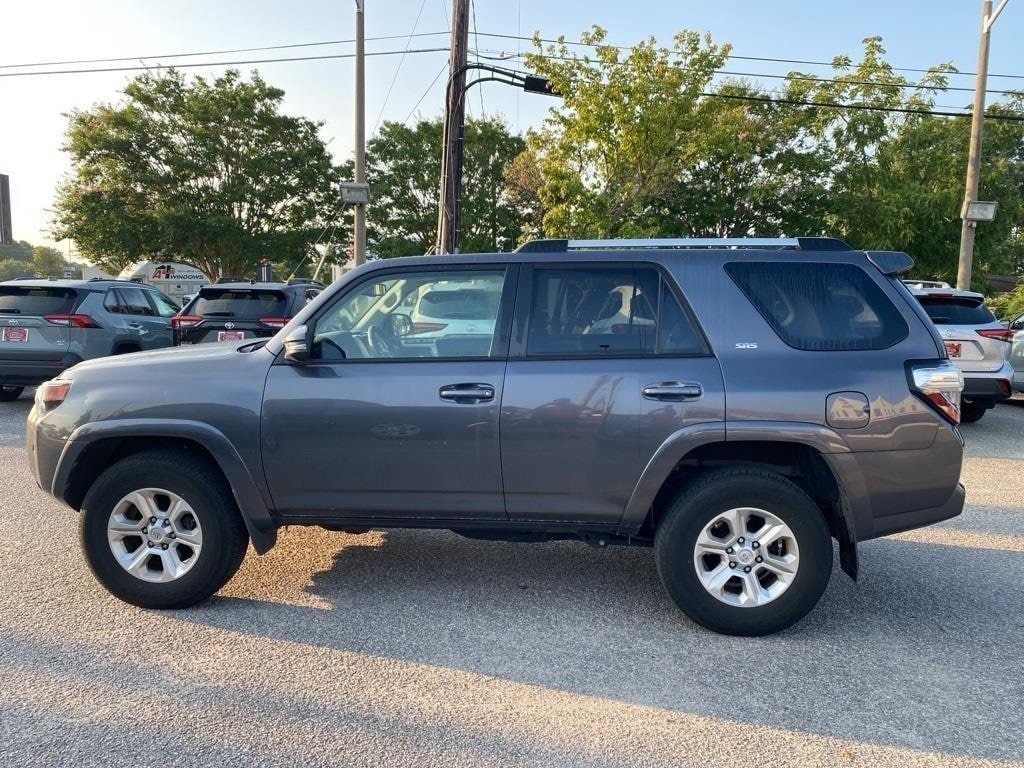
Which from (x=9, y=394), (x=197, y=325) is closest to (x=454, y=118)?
(x=197, y=325)

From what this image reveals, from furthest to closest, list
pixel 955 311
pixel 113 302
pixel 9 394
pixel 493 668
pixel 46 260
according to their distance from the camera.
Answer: pixel 46 260 → pixel 9 394 → pixel 113 302 → pixel 955 311 → pixel 493 668

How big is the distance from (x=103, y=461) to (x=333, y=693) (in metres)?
1.87

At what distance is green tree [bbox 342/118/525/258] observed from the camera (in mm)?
33969

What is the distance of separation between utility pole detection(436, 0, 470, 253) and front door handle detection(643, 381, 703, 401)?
393 inches

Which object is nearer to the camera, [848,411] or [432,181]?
[848,411]

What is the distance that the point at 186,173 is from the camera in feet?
92.2

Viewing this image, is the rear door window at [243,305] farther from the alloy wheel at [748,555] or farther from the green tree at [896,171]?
the green tree at [896,171]

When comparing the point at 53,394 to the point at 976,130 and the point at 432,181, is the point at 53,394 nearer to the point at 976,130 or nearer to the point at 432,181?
the point at 976,130

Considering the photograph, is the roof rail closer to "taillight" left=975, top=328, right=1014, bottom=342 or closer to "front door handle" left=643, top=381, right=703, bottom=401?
"front door handle" left=643, top=381, right=703, bottom=401

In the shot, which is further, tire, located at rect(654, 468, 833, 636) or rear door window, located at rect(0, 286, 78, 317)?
rear door window, located at rect(0, 286, 78, 317)

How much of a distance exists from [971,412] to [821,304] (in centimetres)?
755

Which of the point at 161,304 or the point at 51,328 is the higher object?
the point at 161,304

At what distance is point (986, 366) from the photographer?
8.50 meters

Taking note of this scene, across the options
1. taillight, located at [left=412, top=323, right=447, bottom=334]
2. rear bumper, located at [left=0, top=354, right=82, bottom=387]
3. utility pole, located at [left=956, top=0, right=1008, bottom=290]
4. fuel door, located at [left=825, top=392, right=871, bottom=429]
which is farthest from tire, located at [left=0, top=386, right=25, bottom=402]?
utility pole, located at [left=956, top=0, right=1008, bottom=290]
